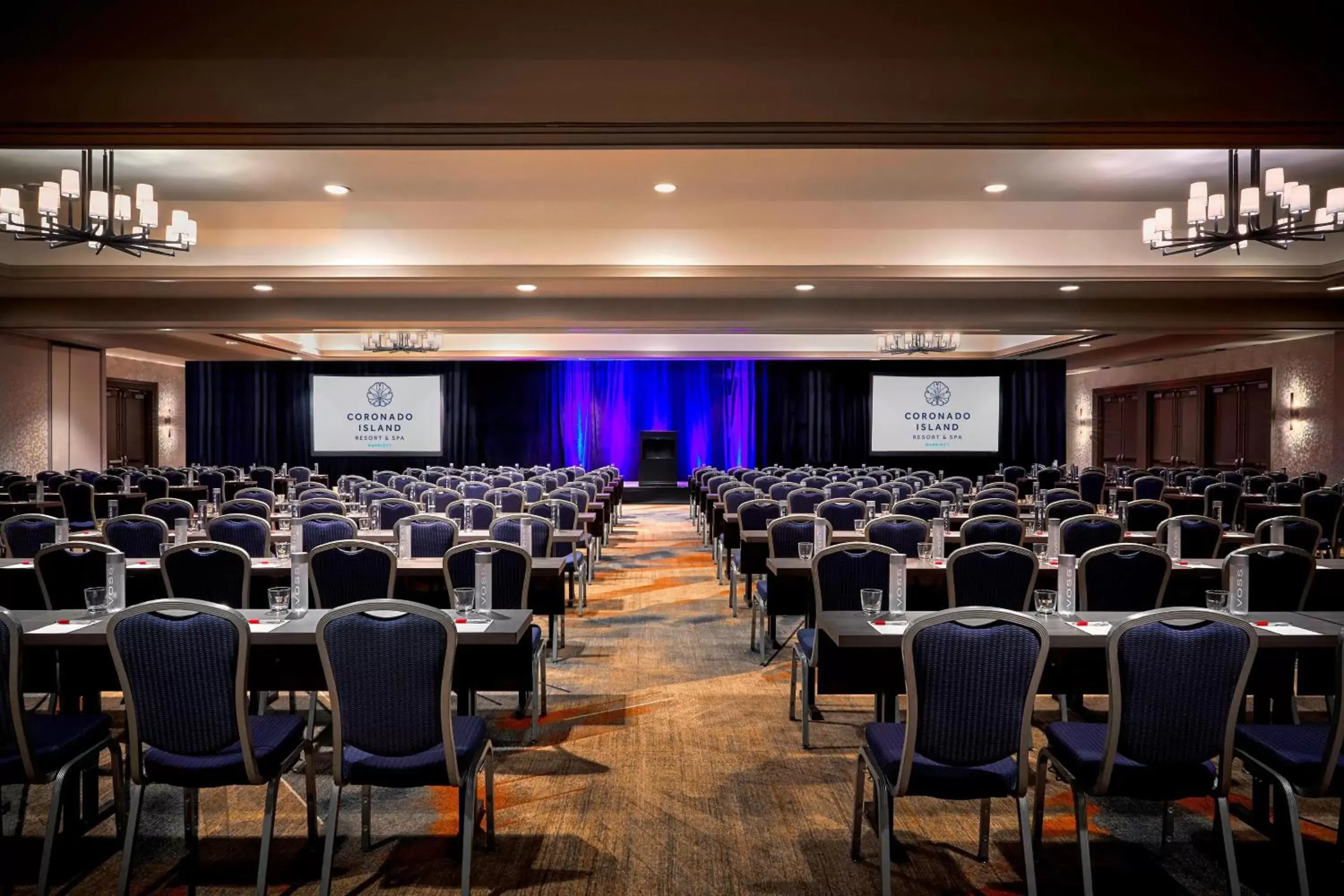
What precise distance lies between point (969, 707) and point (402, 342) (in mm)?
15249

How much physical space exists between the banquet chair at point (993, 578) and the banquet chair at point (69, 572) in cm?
394

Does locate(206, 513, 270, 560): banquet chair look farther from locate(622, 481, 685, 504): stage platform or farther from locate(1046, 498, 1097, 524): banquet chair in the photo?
locate(622, 481, 685, 504): stage platform

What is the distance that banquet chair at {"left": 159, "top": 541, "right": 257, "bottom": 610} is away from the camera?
4695 mm

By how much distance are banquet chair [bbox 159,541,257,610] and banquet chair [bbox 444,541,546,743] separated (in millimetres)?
960

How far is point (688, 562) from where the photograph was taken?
10.9 metres

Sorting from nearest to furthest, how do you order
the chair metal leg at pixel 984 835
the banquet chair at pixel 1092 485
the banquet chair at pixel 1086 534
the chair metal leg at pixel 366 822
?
1. the chair metal leg at pixel 984 835
2. the chair metal leg at pixel 366 822
3. the banquet chair at pixel 1086 534
4. the banquet chair at pixel 1092 485

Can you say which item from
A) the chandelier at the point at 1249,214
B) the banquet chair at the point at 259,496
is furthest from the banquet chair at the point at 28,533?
the chandelier at the point at 1249,214

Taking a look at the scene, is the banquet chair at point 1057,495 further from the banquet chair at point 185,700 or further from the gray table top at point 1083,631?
the banquet chair at point 185,700

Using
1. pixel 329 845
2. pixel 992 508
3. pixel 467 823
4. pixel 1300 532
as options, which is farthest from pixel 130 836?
pixel 1300 532

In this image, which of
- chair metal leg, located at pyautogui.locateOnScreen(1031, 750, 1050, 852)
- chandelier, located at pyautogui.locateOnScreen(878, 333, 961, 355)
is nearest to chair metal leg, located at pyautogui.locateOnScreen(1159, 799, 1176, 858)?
chair metal leg, located at pyautogui.locateOnScreen(1031, 750, 1050, 852)

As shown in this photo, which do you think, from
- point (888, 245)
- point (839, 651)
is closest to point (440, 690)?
point (839, 651)

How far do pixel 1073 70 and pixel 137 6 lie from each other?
11.2ft

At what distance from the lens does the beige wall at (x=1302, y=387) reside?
13.9 metres

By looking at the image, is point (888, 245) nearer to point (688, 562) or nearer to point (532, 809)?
point (688, 562)
